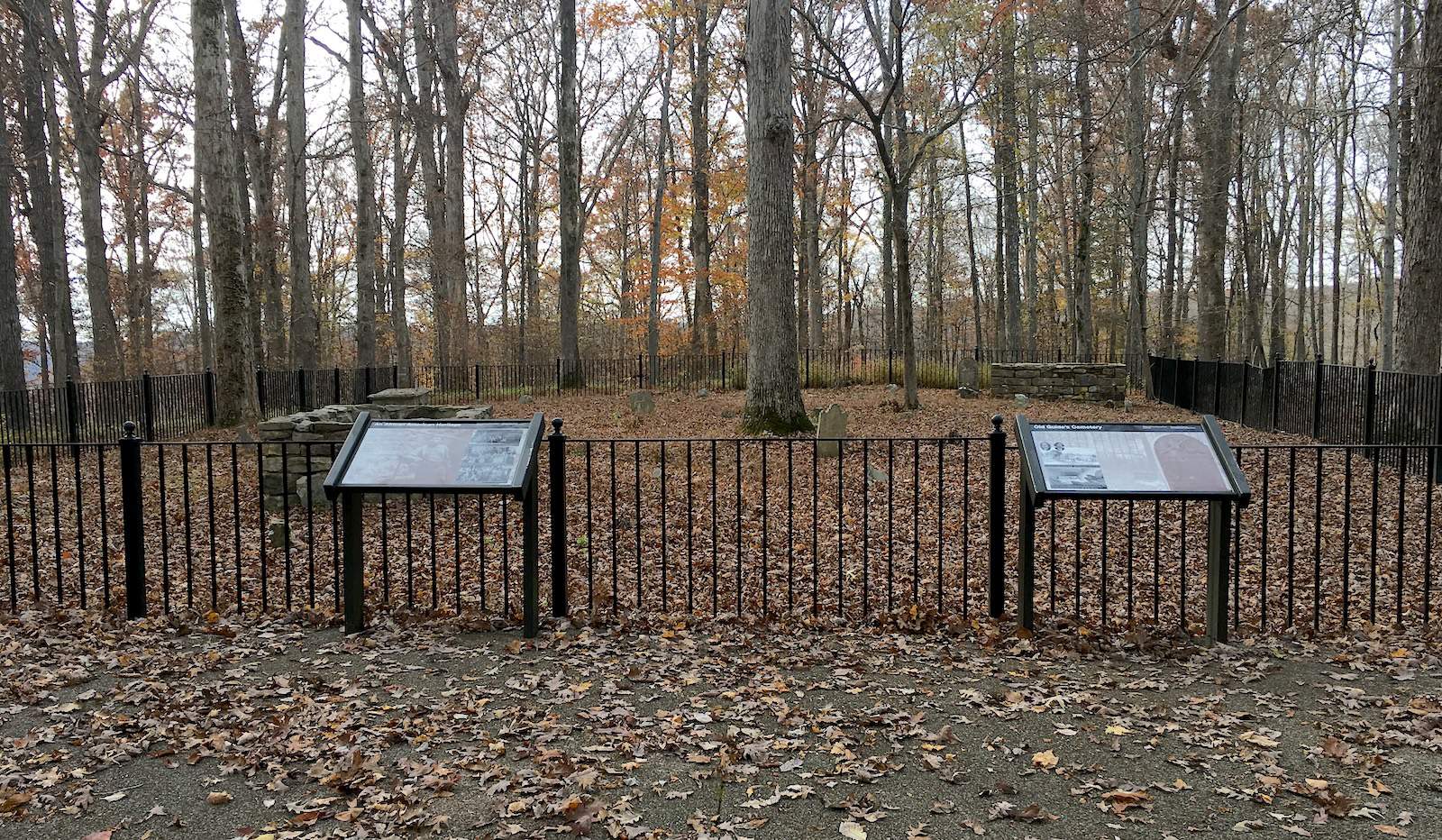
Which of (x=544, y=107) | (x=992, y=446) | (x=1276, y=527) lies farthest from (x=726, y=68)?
(x=992, y=446)

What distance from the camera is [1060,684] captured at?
4.43 m

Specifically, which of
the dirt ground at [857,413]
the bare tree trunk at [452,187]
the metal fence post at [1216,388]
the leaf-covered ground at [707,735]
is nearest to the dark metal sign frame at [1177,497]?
the leaf-covered ground at [707,735]

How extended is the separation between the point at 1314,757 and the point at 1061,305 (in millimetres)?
40982

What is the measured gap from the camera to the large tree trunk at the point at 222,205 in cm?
1312

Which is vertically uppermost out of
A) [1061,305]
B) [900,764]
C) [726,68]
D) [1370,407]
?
[726,68]

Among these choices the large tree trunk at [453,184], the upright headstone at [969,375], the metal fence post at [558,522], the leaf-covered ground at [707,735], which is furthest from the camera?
the large tree trunk at [453,184]

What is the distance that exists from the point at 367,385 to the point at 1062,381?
580 inches

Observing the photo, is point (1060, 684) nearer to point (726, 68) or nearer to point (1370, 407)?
point (1370, 407)

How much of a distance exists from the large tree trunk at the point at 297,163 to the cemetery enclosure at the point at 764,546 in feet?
26.3

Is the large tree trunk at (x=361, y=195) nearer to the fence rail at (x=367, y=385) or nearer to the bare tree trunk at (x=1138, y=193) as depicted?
the fence rail at (x=367, y=385)

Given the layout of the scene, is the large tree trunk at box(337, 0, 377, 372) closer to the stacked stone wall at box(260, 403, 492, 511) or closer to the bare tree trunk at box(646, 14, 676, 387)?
the bare tree trunk at box(646, 14, 676, 387)

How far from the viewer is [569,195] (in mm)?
21031

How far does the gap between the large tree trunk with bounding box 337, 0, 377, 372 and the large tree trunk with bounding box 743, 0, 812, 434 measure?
9.35 m

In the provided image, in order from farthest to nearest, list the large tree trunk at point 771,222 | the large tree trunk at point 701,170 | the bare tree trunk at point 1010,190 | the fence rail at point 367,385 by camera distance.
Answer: the large tree trunk at point 701,170
the bare tree trunk at point 1010,190
the fence rail at point 367,385
the large tree trunk at point 771,222
